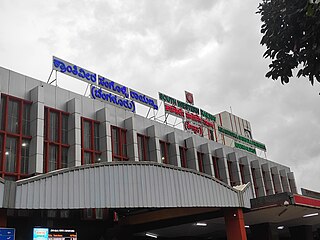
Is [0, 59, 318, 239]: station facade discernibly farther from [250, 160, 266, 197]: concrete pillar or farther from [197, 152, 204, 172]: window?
[250, 160, 266, 197]: concrete pillar

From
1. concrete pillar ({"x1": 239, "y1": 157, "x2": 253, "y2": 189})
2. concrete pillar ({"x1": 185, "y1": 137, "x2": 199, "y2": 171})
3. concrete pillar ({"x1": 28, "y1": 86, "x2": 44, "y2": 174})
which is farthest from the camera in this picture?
concrete pillar ({"x1": 239, "y1": 157, "x2": 253, "y2": 189})

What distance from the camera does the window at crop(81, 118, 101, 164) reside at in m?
27.6

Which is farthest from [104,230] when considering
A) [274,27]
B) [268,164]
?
[268,164]

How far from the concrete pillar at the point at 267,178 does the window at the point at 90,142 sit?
86.2 ft

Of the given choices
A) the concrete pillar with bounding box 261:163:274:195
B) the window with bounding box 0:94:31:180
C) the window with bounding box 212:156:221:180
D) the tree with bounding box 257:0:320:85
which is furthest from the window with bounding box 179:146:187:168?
the tree with bounding box 257:0:320:85

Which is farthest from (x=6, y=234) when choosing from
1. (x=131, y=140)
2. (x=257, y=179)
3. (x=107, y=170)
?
(x=257, y=179)

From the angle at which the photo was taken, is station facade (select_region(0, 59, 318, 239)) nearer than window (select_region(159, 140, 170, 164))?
Yes

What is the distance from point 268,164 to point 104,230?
98.7 feet

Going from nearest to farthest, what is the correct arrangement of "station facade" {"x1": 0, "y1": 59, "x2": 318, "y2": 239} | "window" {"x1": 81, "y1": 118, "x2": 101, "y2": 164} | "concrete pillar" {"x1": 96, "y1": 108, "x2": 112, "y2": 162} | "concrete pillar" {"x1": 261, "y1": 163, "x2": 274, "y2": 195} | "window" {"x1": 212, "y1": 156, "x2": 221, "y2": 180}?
"station facade" {"x1": 0, "y1": 59, "x2": 318, "y2": 239}, "window" {"x1": 81, "y1": 118, "x2": 101, "y2": 164}, "concrete pillar" {"x1": 96, "y1": 108, "x2": 112, "y2": 162}, "window" {"x1": 212, "y1": 156, "x2": 221, "y2": 180}, "concrete pillar" {"x1": 261, "y1": 163, "x2": 274, "y2": 195}

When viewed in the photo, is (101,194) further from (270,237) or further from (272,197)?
(270,237)

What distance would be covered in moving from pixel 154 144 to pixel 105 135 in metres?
5.41

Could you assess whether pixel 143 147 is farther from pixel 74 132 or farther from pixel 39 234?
pixel 39 234

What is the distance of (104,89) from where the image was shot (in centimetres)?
3144

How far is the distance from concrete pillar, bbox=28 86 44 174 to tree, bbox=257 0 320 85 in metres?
19.3
